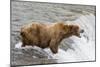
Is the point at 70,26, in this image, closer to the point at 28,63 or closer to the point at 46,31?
the point at 46,31

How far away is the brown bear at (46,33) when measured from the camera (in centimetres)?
247

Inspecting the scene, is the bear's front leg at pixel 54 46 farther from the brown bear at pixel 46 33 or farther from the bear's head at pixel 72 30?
the bear's head at pixel 72 30

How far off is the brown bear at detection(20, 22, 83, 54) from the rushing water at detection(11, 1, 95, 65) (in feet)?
0.17

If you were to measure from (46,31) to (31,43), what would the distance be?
0.25 m

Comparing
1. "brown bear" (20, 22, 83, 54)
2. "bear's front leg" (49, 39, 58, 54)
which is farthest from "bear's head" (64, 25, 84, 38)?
"bear's front leg" (49, 39, 58, 54)

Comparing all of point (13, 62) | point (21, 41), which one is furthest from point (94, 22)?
point (13, 62)

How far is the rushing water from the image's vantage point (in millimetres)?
2418

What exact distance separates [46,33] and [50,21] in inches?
6.4

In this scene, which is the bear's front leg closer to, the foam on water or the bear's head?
the foam on water

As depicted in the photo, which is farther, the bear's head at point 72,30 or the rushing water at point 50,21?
the bear's head at point 72,30

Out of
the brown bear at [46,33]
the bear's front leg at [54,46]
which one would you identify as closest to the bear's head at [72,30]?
the brown bear at [46,33]

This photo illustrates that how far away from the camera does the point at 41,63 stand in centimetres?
252

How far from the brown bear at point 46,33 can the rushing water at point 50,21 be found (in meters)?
0.05

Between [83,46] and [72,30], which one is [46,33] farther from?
[83,46]
